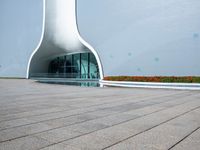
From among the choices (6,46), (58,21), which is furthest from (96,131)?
(6,46)

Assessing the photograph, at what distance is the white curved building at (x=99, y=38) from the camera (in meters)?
14.8

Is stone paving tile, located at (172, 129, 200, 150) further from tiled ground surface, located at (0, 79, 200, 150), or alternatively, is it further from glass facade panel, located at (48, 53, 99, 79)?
glass facade panel, located at (48, 53, 99, 79)

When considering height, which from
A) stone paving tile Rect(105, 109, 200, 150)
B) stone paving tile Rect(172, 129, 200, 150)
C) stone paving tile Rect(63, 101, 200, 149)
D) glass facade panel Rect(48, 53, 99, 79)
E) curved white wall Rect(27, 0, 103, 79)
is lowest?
stone paving tile Rect(172, 129, 200, 150)

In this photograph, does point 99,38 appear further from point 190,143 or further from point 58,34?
point 190,143

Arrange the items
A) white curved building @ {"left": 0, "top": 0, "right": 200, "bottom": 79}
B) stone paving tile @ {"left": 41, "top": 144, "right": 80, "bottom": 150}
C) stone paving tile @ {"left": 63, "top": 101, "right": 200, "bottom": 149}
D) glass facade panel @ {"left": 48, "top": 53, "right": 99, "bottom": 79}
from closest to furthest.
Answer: stone paving tile @ {"left": 41, "top": 144, "right": 80, "bottom": 150}, stone paving tile @ {"left": 63, "top": 101, "right": 200, "bottom": 149}, white curved building @ {"left": 0, "top": 0, "right": 200, "bottom": 79}, glass facade panel @ {"left": 48, "top": 53, "right": 99, "bottom": 79}

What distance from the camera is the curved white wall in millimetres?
23909

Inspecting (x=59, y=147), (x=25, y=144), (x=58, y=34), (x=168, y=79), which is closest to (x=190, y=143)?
(x=59, y=147)

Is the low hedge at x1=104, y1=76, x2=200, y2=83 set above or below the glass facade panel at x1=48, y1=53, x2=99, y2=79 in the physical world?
below

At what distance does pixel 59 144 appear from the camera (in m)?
3.32

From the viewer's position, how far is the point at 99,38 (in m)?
20.5

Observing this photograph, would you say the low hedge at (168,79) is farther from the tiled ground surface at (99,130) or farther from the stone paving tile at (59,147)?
the stone paving tile at (59,147)

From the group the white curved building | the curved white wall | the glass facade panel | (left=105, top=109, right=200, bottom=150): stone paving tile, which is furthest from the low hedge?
the glass facade panel

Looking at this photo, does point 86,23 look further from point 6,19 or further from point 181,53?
point 6,19

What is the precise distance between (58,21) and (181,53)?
15.7 m
